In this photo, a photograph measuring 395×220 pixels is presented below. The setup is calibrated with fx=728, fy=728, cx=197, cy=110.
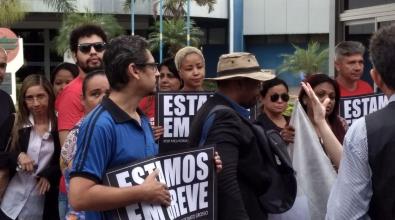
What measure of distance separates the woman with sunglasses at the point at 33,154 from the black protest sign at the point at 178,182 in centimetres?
204

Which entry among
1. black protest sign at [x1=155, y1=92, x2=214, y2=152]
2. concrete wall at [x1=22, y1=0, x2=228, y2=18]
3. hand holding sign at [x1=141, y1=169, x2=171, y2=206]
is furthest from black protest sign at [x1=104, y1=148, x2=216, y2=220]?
concrete wall at [x1=22, y1=0, x2=228, y2=18]

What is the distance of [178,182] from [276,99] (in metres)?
2.55

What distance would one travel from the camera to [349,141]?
2885mm

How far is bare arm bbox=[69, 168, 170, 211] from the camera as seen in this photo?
10.7ft

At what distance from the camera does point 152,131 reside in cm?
376

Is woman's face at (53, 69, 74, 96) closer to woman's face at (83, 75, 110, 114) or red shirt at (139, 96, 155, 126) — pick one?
red shirt at (139, 96, 155, 126)

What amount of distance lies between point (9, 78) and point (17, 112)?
9.87m

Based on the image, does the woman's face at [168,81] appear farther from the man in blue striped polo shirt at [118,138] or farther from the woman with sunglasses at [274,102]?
the man in blue striped polo shirt at [118,138]

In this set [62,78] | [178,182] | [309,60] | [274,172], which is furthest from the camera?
[309,60]

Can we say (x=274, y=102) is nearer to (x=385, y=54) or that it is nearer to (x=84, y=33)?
(x=84, y=33)

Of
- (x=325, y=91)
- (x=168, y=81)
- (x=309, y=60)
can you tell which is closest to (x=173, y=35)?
(x=309, y=60)

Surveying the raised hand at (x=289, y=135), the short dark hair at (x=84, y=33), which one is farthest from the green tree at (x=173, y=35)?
the raised hand at (x=289, y=135)

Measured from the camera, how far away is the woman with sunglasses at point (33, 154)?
546cm

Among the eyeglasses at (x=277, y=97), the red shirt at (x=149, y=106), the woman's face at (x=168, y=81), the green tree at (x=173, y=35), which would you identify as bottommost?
the red shirt at (x=149, y=106)
